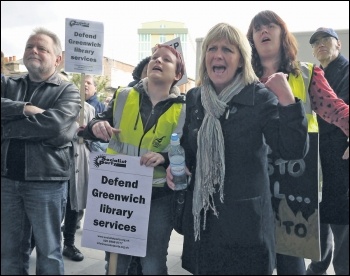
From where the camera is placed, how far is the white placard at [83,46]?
3.71 meters

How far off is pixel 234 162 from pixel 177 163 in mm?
289

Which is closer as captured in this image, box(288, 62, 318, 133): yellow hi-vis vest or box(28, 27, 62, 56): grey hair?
box(288, 62, 318, 133): yellow hi-vis vest

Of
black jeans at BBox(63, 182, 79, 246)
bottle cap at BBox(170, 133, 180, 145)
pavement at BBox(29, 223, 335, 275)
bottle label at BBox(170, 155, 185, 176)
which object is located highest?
bottle cap at BBox(170, 133, 180, 145)

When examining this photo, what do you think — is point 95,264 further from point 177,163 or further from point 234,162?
point 234,162

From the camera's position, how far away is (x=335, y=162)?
7.54ft

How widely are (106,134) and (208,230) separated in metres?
0.74

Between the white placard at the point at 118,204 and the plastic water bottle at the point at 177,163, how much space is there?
0.57ft

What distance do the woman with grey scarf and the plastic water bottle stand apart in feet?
0.26

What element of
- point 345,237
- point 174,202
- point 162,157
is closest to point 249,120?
point 162,157

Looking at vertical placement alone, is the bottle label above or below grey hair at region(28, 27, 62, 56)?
below

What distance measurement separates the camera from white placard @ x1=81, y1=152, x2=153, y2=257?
205 centimetres

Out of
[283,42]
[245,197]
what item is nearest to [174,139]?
[245,197]

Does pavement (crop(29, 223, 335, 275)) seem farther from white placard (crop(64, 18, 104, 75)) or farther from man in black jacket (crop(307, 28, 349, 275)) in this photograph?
white placard (crop(64, 18, 104, 75))

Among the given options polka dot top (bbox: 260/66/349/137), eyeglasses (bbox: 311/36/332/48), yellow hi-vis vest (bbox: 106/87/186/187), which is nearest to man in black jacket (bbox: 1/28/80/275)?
yellow hi-vis vest (bbox: 106/87/186/187)
